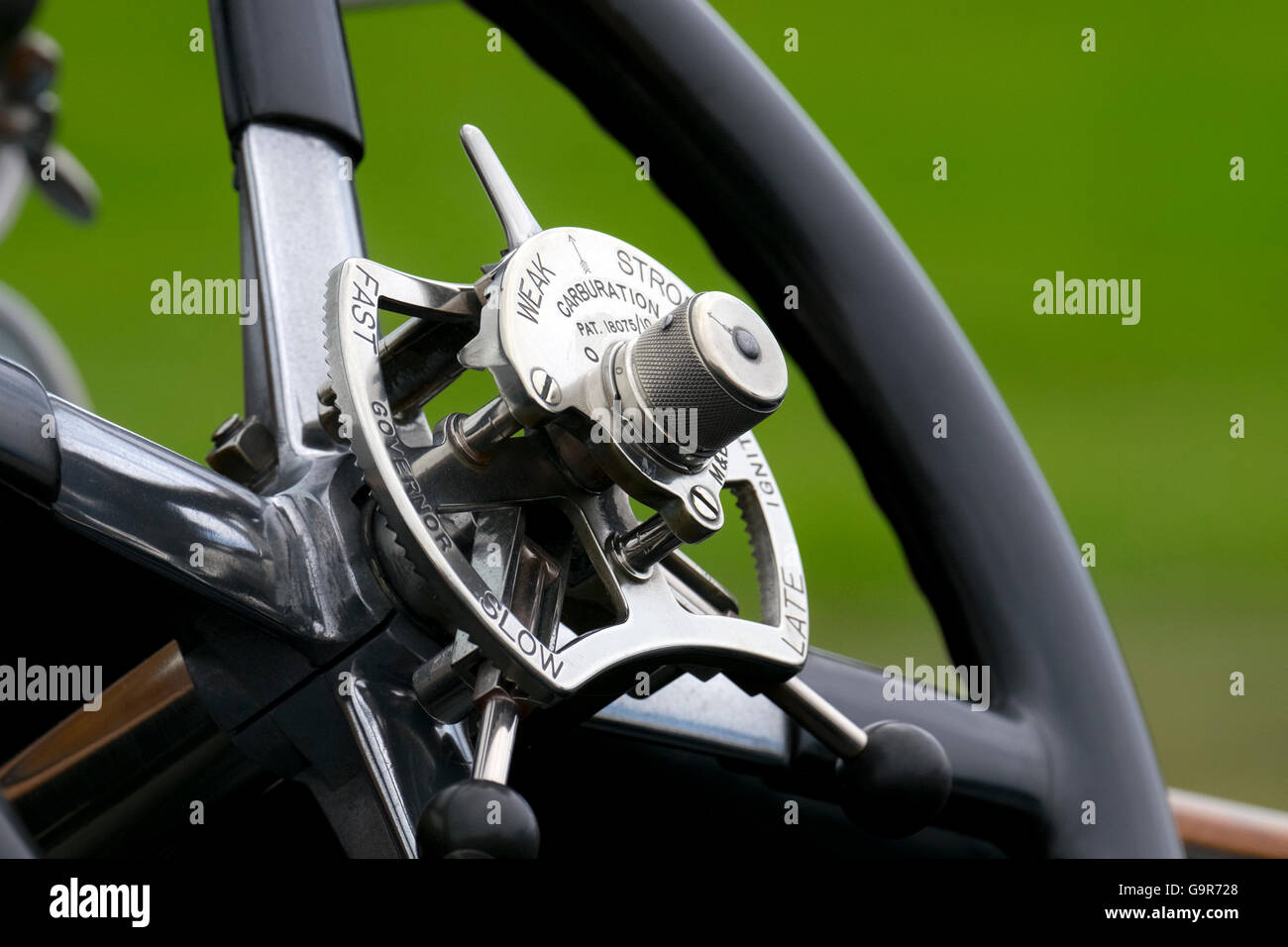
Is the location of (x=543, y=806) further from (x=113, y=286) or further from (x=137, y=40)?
(x=137, y=40)

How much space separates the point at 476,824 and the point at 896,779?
246 mm

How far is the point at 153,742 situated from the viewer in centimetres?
64

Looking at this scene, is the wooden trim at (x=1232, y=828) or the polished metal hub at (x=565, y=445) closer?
the polished metal hub at (x=565, y=445)

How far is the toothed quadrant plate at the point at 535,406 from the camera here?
0.57 meters

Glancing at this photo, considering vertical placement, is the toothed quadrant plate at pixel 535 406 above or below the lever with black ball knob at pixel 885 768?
above

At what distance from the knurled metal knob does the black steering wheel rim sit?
0.29 meters

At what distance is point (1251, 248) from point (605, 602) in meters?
6.97

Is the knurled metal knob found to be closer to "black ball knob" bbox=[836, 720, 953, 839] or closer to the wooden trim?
"black ball knob" bbox=[836, 720, 953, 839]

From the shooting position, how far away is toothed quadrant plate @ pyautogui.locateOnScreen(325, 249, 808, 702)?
0.57m

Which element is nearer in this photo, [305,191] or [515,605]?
[515,605]

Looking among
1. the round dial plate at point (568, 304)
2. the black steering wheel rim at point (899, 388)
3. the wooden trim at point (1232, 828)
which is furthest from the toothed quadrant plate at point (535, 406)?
the wooden trim at point (1232, 828)

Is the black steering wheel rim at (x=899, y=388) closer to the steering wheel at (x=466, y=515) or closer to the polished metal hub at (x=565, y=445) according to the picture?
the steering wheel at (x=466, y=515)

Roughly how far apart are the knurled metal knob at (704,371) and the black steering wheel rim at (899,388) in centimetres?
29
